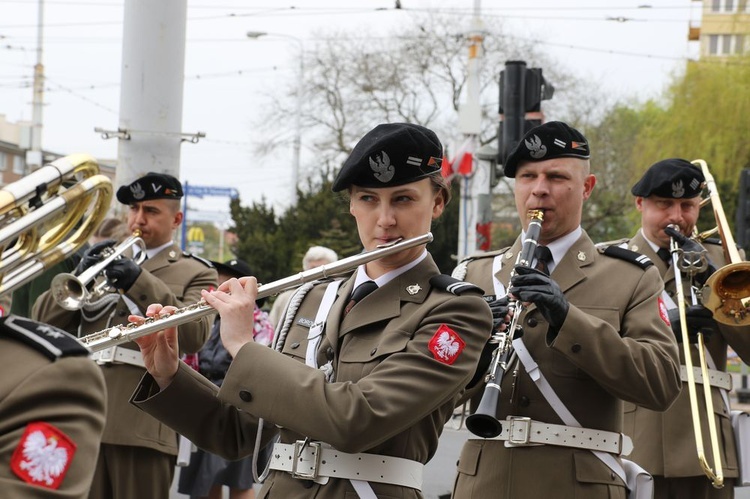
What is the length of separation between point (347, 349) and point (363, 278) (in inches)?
11.3

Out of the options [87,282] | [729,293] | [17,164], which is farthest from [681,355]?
[17,164]

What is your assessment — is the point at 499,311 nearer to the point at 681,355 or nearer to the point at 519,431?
the point at 519,431

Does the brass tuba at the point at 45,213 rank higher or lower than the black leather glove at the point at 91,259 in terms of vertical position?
higher

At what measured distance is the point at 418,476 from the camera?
3494 millimetres

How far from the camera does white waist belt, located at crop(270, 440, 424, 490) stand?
133 inches

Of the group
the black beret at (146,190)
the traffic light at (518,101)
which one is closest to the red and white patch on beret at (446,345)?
the black beret at (146,190)

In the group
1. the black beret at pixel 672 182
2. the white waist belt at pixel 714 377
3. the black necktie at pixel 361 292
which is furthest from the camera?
the black beret at pixel 672 182

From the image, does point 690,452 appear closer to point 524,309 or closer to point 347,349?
point 524,309

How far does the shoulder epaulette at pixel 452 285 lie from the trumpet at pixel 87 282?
84.2 inches

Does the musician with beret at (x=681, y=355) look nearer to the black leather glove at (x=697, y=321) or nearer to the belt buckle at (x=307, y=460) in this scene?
the black leather glove at (x=697, y=321)

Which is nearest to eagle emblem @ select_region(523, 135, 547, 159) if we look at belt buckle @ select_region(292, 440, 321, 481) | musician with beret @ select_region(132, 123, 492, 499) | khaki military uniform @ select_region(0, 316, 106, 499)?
musician with beret @ select_region(132, 123, 492, 499)

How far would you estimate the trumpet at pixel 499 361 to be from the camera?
12.9ft

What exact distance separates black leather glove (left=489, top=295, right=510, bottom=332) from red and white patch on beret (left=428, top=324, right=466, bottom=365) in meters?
0.76

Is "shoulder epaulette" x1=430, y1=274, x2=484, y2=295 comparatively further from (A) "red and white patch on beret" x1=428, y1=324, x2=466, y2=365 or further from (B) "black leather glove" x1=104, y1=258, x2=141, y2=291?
(B) "black leather glove" x1=104, y1=258, x2=141, y2=291
